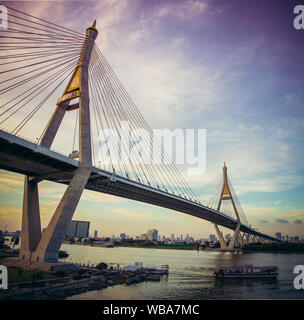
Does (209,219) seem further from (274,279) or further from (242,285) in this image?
(242,285)

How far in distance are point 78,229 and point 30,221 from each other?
168m

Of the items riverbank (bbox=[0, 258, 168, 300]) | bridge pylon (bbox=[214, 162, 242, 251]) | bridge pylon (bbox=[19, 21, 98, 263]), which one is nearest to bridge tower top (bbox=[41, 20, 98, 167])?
bridge pylon (bbox=[19, 21, 98, 263])

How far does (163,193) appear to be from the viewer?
150 feet

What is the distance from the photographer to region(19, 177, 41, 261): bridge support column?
93.7ft

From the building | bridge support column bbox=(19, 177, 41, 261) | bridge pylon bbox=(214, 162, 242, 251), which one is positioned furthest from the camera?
the building

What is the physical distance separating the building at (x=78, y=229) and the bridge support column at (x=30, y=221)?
528 ft

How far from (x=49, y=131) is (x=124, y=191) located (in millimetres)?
18788

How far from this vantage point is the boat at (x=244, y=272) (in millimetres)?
36125

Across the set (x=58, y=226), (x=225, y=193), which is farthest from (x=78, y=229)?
(x=58, y=226)

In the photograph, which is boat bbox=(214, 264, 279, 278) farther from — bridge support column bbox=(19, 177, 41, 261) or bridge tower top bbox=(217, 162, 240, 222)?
bridge tower top bbox=(217, 162, 240, 222)

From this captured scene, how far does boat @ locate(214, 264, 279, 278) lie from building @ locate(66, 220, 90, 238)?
162 m

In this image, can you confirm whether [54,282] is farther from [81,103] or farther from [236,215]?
[236,215]

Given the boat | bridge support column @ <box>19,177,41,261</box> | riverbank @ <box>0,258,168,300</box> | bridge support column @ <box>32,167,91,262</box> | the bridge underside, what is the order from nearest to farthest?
riverbank @ <box>0,258,168,300</box>, the bridge underside, bridge support column @ <box>32,167,91,262</box>, bridge support column @ <box>19,177,41,261</box>, the boat
